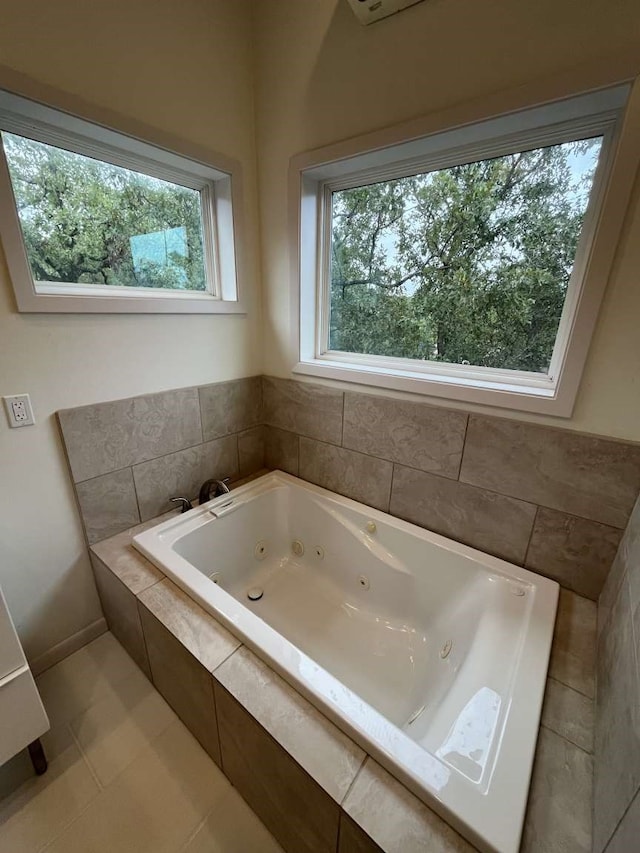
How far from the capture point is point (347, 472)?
180 centimetres

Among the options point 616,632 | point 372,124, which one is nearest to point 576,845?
point 616,632

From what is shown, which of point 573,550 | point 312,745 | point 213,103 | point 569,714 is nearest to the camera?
point 312,745

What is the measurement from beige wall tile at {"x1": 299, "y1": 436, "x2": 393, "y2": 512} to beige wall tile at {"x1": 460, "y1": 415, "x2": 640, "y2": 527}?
0.40 meters

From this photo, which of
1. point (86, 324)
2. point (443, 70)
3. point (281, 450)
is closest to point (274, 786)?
point (281, 450)

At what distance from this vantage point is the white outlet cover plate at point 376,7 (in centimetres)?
114

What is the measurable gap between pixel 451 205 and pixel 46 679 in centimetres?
255

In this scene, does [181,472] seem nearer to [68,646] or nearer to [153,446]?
[153,446]

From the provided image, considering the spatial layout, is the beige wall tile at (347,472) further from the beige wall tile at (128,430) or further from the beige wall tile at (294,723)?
the beige wall tile at (294,723)

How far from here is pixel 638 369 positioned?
3.50ft

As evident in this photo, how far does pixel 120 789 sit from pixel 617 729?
141cm

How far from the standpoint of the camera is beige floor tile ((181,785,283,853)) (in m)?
0.99

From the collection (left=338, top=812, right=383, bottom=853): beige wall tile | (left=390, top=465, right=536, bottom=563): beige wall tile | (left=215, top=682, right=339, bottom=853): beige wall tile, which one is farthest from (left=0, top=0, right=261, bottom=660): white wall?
(left=338, top=812, right=383, bottom=853): beige wall tile

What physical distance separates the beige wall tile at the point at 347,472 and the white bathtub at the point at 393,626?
0.21 feet

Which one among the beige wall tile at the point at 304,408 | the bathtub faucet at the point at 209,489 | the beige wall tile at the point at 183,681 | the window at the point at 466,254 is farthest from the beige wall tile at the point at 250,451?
the beige wall tile at the point at 183,681
